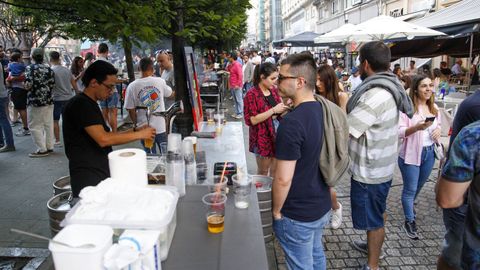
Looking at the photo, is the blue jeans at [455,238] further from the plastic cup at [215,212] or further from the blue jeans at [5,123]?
the blue jeans at [5,123]

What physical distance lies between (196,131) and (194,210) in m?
2.42

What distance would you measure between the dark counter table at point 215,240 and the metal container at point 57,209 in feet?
4.08

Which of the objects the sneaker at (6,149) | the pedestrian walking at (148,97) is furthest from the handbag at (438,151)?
the sneaker at (6,149)

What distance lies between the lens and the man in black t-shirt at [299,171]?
2.33 metres

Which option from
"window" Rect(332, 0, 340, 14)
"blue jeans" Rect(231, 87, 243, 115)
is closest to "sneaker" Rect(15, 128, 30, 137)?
"blue jeans" Rect(231, 87, 243, 115)

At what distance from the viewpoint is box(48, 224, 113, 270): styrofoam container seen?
1231 millimetres

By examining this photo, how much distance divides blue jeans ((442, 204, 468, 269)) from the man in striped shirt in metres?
0.67

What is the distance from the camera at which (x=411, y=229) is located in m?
4.22

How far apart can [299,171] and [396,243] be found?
2336 mm

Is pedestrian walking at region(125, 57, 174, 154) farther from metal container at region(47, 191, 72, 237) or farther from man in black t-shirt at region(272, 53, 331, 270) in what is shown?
man in black t-shirt at region(272, 53, 331, 270)

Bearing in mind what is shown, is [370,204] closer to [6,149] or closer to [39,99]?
[39,99]

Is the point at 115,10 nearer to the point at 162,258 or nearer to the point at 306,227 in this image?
the point at 162,258

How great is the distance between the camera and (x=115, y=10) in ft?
9.08

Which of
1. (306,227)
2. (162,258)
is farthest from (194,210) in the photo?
(306,227)
